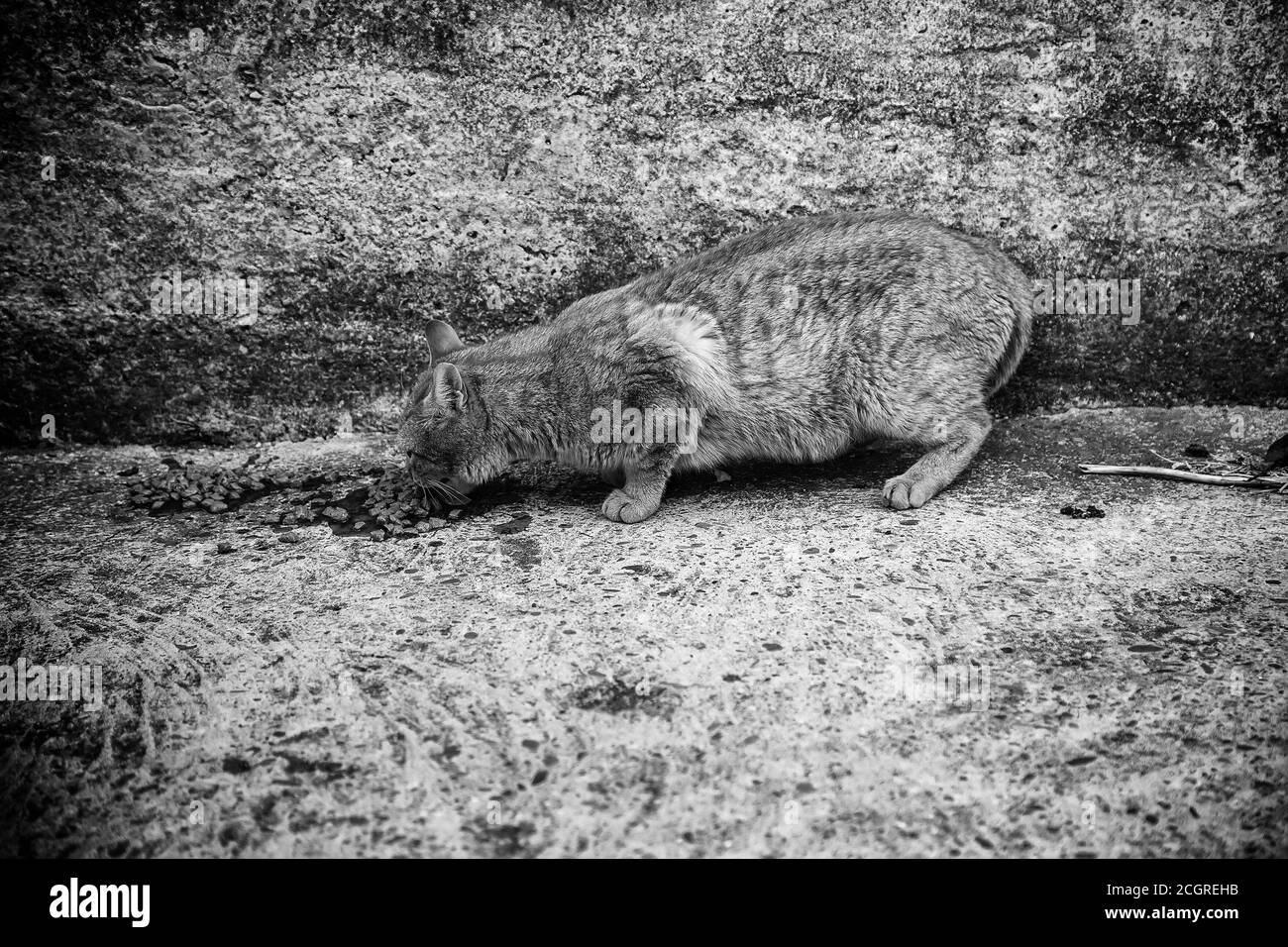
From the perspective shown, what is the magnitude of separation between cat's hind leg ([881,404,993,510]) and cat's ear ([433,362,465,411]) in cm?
180

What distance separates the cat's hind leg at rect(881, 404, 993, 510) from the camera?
369cm

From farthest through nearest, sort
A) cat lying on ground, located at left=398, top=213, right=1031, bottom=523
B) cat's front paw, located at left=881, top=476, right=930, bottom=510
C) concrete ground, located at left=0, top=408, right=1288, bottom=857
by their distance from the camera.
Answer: cat lying on ground, located at left=398, top=213, right=1031, bottom=523 → cat's front paw, located at left=881, top=476, right=930, bottom=510 → concrete ground, located at left=0, top=408, right=1288, bottom=857

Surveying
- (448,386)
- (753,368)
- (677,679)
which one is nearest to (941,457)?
(753,368)

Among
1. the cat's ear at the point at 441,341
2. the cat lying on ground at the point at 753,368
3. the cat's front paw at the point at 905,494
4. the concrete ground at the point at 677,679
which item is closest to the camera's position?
the concrete ground at the point at 677,679

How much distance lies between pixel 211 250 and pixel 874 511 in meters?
3.20

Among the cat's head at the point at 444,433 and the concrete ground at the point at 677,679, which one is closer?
the concrete ground at the point at 677,679

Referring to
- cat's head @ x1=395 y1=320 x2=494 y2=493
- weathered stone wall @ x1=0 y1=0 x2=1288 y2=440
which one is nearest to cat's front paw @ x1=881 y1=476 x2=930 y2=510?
weathered stone wall @ x1=0 y1=0 x2=1288 y2=440

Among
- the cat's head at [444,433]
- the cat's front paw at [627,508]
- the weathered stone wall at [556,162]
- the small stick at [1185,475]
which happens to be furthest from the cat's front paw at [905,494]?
the cat's head at [444,433]

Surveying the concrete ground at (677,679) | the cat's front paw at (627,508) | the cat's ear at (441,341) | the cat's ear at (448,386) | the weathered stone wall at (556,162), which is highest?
the weathered stone wall at (556,162)

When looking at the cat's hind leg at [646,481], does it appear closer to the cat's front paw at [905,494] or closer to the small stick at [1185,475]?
the cat's front paw at [905,494]

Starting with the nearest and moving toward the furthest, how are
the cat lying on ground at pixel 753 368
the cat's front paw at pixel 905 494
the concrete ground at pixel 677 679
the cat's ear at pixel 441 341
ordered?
the concrete ground at pixel 677 679
the cat's front paw at pixel 905 494
the cat lying on ground at pixel 753 368
the cat's ear at pixel 441 341

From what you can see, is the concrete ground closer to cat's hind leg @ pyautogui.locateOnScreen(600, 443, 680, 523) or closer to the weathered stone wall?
cat's hind leg @ pyautogui.locateOnScreen(600, 443, 680, 523)

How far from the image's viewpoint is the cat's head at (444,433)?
3750 millimetres

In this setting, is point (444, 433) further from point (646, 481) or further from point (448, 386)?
point (646, 481)
